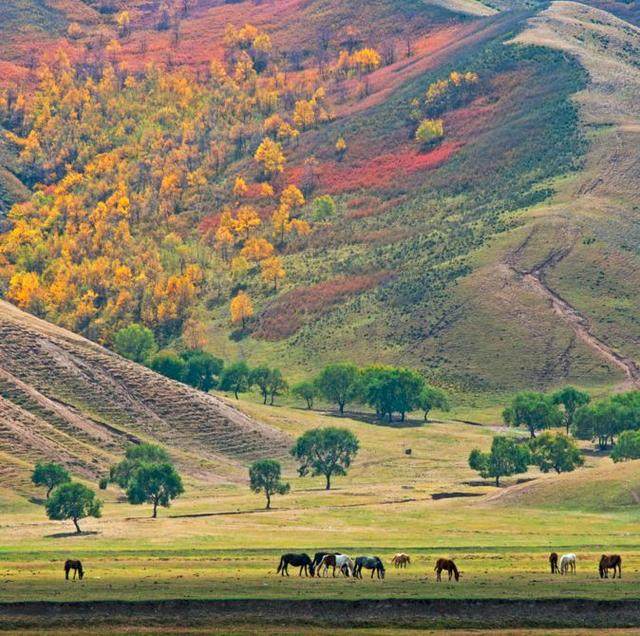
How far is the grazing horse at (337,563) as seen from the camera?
81.8m

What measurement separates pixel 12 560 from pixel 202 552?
1298cm

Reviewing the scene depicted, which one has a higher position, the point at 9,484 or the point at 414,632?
the point at 9,484

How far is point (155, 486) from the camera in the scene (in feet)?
485

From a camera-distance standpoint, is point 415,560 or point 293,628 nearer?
point 293,628

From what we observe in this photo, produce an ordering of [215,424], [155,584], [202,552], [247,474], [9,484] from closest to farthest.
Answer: [155,584], [202,552], [9,484], [247,474], [215,424]

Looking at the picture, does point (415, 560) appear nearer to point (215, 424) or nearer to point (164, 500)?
point (164, 500)

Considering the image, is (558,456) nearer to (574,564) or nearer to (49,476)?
(49,476)

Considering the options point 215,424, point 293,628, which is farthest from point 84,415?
point 293,628

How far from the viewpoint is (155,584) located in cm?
7812

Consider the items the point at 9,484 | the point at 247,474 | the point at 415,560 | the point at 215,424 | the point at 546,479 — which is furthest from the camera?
the point at 215,424

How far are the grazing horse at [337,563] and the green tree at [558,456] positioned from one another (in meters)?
94.5

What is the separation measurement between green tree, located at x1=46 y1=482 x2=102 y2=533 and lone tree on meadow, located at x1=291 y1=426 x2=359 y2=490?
45.9 m

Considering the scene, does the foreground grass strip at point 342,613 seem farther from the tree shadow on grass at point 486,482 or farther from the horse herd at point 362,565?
the tree shadow on grass at point 486,482

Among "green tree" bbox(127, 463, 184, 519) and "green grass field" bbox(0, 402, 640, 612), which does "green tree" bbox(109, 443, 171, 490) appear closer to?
"green grass field" bbox(0, 402, 640, 612)
